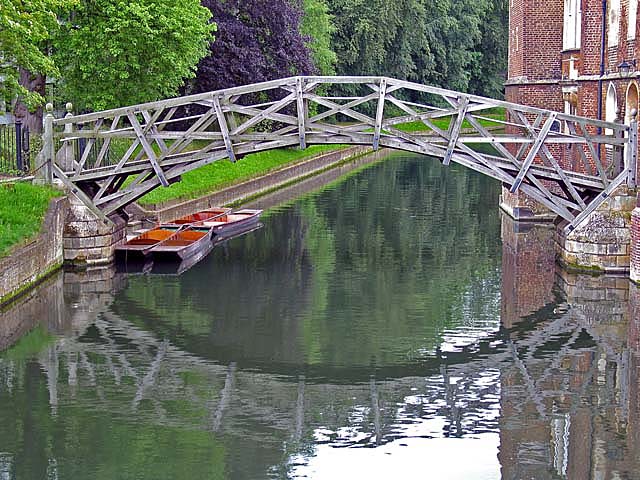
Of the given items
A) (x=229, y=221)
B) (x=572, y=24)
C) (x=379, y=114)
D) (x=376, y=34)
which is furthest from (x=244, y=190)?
A: (x=376, y=34)

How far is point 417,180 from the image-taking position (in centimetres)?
5134

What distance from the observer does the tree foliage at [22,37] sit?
24.1 metres

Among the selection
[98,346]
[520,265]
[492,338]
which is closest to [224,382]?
[98,346]

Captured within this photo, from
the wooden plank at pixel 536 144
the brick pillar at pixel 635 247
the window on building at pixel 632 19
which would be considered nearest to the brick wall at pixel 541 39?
the window on building at pixel 632 19

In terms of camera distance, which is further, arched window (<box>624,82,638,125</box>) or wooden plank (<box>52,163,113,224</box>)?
arched window (<box>624,82,638,125</box>)

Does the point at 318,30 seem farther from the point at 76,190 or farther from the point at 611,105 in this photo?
the point at 76,190

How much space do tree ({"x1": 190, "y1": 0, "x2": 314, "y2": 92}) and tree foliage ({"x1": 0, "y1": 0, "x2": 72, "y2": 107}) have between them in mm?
16619

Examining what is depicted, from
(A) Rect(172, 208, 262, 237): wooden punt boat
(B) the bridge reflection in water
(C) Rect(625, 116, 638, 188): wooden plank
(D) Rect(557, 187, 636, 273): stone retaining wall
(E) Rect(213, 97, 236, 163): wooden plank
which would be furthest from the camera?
(A) Rect(172, 208, 262, 237): wooden punt boat

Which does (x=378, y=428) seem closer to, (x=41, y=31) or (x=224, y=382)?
(x=224, y=382)

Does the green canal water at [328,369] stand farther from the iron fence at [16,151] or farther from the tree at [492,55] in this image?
the tree at [492,55]

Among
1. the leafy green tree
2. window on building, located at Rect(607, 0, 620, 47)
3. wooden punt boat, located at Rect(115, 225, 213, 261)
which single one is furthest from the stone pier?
the leafy green tree

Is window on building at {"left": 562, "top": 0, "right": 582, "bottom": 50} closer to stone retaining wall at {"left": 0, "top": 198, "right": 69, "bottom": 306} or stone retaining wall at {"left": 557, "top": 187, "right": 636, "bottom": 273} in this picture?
stone retaining wall at {"left": 557, "top": 187, "right": 636, "bottom": 273}

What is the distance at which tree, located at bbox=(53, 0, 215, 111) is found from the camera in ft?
111

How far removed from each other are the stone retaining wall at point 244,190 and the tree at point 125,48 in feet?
11.0
